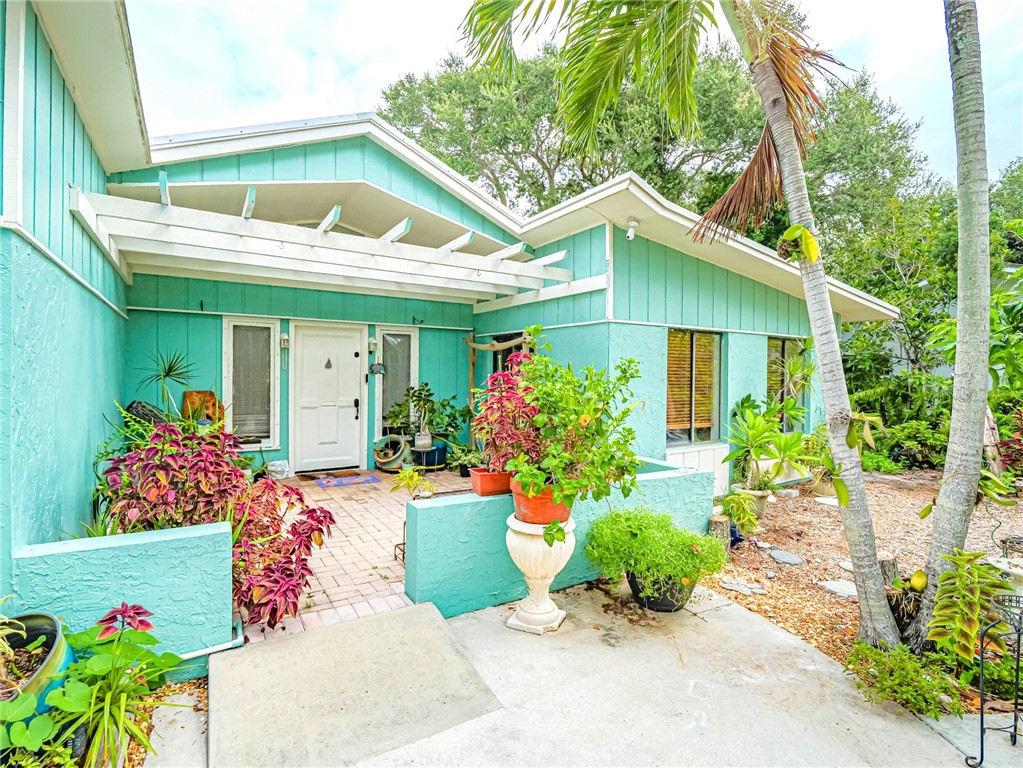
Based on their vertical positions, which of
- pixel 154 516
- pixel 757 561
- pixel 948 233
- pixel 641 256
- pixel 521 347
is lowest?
pixel 757 561

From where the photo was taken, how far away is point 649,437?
17.7 ft

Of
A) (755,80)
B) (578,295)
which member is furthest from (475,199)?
(755,80)

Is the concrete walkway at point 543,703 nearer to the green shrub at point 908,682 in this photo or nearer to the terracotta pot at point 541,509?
the green shrub at point 908,682

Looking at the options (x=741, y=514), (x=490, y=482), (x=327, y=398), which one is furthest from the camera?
(x=327, y=398)

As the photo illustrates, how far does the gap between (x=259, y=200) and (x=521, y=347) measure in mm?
3409

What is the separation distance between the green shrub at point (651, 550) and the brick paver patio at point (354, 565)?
137 centimetres

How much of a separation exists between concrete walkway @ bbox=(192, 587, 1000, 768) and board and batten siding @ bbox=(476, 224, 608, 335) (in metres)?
3.24

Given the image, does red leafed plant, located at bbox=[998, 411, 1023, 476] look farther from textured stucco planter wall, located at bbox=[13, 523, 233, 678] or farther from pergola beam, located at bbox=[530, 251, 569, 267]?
textured stucco planter wall, located at bbox=[13, 523, 233, 678]

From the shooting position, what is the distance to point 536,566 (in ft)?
9.51

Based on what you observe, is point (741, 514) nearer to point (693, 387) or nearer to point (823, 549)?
point (823, 549)

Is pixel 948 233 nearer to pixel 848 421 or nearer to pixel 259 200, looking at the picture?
pixel 848 421

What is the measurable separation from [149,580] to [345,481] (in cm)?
394

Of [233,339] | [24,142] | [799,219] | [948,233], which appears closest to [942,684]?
[799,219]

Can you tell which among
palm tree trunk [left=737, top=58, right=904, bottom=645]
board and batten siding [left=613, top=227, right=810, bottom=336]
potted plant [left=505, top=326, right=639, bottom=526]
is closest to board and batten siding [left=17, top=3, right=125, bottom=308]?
potted plant [left=505, top=326, right=639, bottom=526]
